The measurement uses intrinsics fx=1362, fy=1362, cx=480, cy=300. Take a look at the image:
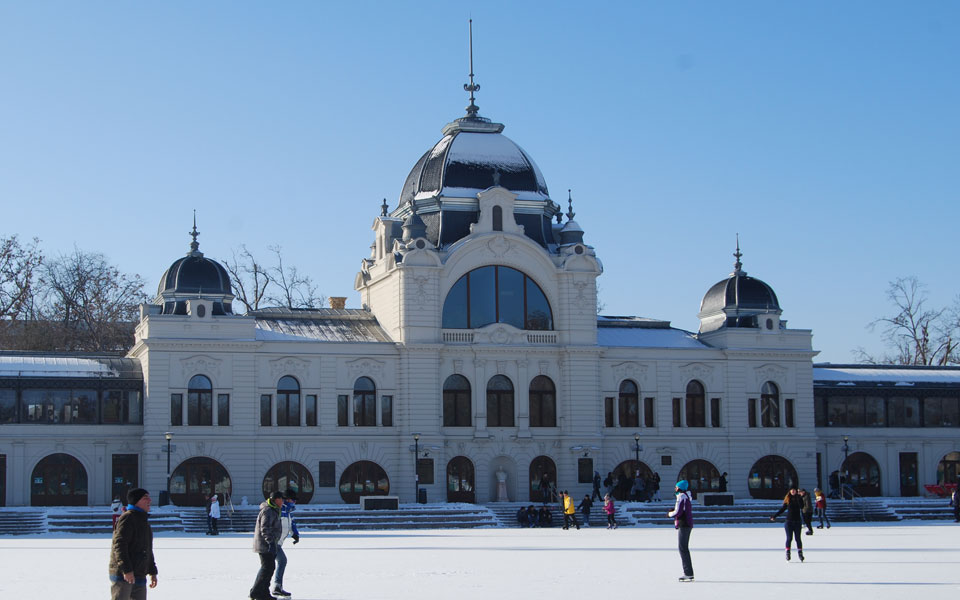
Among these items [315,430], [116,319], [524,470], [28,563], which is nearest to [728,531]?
[524,470]

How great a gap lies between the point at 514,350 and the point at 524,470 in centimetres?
538

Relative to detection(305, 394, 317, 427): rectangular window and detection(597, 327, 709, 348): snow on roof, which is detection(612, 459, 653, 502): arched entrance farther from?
detection(305, 394, 317, 427): rectangular window

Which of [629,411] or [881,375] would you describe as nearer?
[629,411]

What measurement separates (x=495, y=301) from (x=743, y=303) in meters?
12.7

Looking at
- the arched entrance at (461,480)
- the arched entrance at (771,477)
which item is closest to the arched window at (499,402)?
the arched entrance at (461,480)

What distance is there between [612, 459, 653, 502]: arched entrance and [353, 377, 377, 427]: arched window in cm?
1117

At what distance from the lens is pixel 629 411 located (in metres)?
63.0

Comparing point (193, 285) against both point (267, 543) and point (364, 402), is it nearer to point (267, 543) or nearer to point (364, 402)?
point (364, 402)

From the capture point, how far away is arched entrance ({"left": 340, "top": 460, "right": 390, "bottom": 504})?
193ft

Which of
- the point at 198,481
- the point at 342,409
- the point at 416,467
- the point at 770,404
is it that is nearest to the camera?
the point at 198,481

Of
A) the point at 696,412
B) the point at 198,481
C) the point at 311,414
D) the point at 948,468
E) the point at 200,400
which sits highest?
the point at 200,400

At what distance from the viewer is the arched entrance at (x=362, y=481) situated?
193 ft

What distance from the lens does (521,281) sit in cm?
6150

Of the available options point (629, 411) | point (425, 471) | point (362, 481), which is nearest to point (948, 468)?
point (629, 411)
